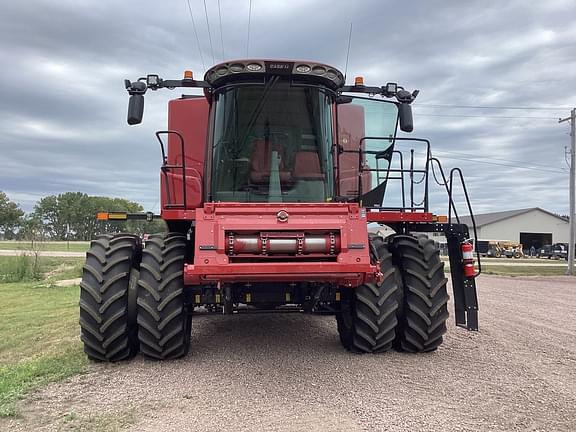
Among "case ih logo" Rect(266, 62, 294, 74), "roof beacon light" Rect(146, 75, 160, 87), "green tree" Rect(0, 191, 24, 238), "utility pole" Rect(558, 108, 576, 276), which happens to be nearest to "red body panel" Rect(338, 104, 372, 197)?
"case ih logo" Rect(266, 62, 294, 74)

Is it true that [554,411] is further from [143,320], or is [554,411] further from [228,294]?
[143,320]

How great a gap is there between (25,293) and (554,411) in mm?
15319

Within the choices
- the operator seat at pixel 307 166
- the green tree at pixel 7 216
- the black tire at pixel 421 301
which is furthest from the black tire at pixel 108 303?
the green tree at pixel 7 216

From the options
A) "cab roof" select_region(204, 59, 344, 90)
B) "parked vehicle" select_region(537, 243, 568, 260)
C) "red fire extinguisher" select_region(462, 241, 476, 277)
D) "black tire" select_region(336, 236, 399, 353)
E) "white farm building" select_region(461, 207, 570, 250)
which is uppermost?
"white farm building" select_region(461, 207, 570, 250)

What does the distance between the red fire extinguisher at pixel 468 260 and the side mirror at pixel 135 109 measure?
4.23 metres

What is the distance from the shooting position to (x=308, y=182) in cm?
611

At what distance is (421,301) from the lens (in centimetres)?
628

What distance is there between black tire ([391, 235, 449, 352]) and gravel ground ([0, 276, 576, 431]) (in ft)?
0.73

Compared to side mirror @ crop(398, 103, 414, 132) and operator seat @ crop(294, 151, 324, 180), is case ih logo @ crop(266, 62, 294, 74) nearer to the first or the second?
operator seat @ crop(294, 151, 324, 180)

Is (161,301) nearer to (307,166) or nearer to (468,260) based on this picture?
(307,166)

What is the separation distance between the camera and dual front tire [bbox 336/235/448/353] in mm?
6086

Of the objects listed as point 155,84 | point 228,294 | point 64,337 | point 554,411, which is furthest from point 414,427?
point 64,337

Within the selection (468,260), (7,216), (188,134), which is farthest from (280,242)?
(7,216)

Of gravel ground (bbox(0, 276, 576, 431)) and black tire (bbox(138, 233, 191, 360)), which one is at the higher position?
black tire (bbox(138, 233, 191, 360))
